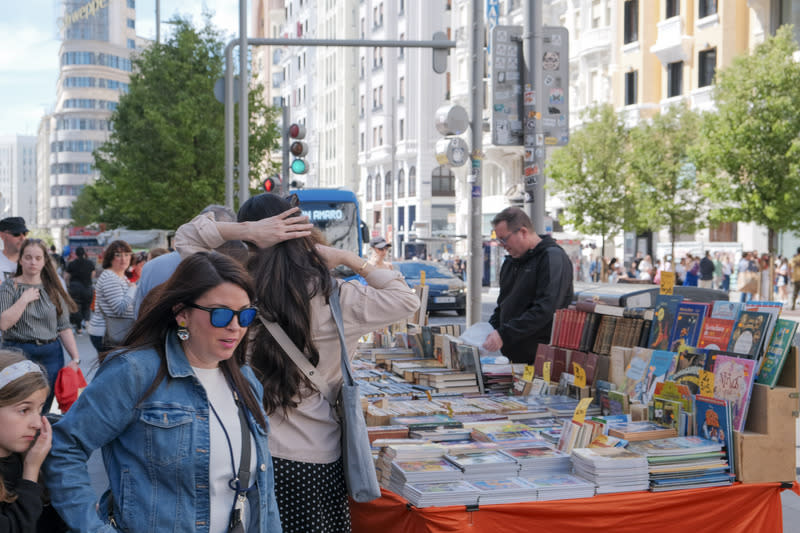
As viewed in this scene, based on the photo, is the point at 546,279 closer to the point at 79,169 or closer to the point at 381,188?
the point at 381,188

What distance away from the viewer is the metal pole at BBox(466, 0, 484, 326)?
11.9 m

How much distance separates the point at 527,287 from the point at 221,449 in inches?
164

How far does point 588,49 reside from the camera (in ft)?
143

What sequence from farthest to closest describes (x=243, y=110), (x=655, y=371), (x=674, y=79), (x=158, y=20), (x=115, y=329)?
(x=674, y=79) → (x=158, y=20) → (x=243, y=110) → (x=115, y=329) → (x=655, y=371)

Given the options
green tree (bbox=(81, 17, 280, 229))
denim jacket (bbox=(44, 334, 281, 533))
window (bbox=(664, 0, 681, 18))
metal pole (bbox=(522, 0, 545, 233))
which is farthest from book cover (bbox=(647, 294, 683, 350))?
window (bbox=(664, 0, 681, 18))

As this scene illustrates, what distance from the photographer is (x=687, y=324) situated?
480 centimetres

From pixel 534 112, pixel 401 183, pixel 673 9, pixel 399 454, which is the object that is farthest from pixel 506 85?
pixel 401 183

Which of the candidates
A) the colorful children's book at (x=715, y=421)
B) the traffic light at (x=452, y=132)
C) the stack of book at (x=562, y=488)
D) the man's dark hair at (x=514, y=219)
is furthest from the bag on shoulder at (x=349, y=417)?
the traffic light at (x=452, y=132)

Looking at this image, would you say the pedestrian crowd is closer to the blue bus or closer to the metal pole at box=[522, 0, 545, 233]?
the metal pole at box=[522, 0, 545, 233]

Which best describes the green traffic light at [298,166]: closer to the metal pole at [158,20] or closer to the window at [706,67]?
the metal pole at [158,20]

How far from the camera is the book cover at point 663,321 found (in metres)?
4.91

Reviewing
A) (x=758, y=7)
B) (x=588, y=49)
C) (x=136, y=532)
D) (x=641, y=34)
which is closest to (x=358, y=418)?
(x=136, y=532)

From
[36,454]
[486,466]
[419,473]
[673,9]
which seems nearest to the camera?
[36,454]

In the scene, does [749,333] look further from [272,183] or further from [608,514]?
[272,183]
